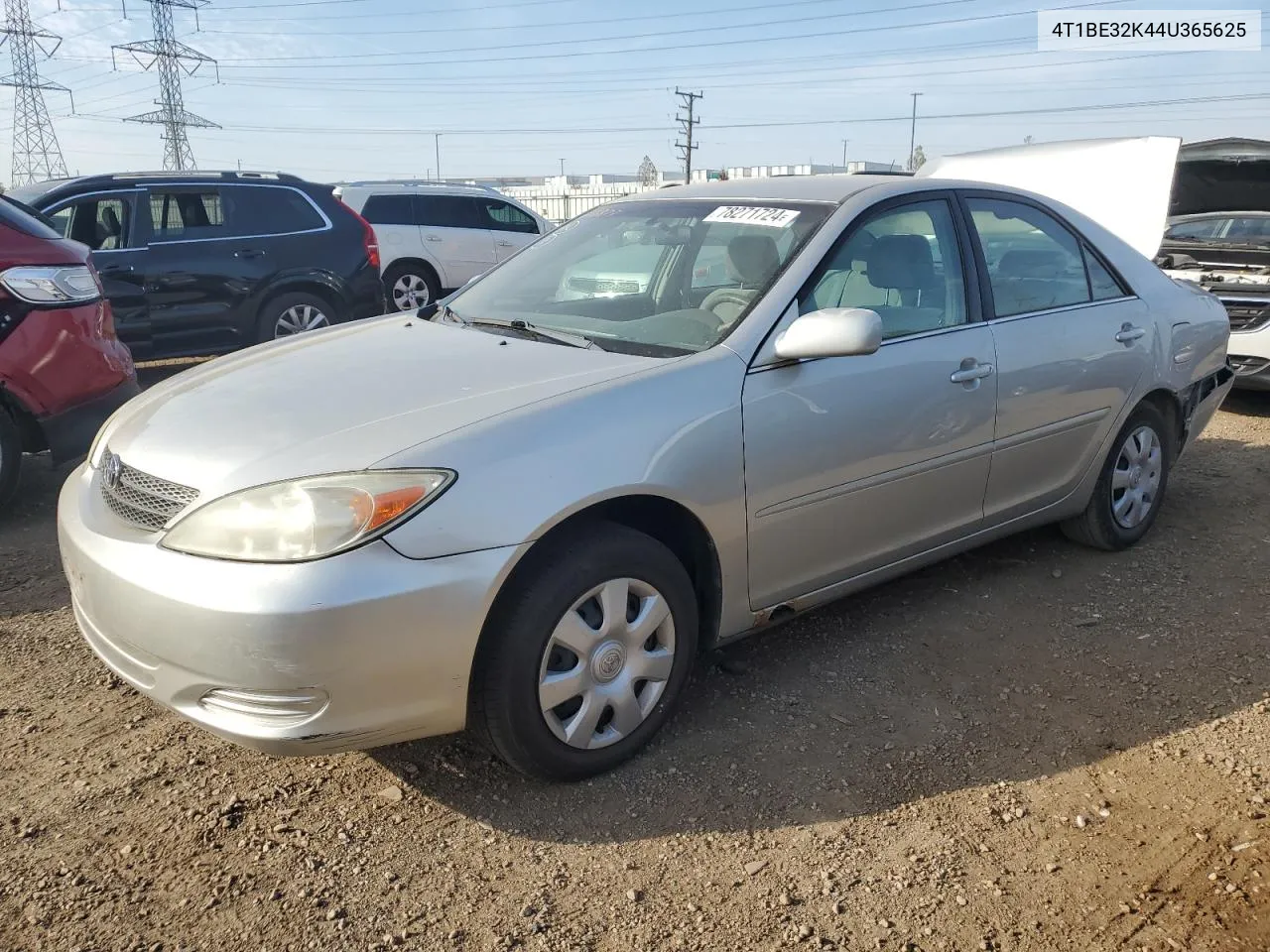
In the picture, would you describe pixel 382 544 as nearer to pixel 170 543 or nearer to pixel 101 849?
pixel 170 543

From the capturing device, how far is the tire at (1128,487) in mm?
4430

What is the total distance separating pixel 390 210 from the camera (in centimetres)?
1230

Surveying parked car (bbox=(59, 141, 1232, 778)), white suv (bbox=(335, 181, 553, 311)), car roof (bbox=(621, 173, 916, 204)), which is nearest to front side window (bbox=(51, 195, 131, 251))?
white suv (bbox=(335, 181, 553, 311))

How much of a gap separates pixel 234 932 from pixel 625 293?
2303 mm

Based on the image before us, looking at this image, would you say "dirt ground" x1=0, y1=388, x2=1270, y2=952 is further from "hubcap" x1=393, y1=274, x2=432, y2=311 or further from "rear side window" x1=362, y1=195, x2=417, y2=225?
"rear side window" x1=362, y1=195, x2=417, y2=225

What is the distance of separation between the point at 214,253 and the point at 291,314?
75cm

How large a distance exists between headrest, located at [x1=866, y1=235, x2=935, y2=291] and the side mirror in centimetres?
53

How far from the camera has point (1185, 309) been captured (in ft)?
15.1

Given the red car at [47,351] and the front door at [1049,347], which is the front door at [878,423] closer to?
the front door at [1049,347]

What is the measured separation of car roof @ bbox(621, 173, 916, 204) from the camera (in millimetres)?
3584

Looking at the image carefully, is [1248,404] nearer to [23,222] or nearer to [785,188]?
[785,188]

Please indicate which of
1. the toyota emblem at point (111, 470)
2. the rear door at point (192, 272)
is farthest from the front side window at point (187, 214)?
the toyota emblem at point (111, 470)

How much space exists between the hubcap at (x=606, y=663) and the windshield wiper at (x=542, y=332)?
2.73 ft

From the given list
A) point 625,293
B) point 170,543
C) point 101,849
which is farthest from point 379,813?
point 625,293
